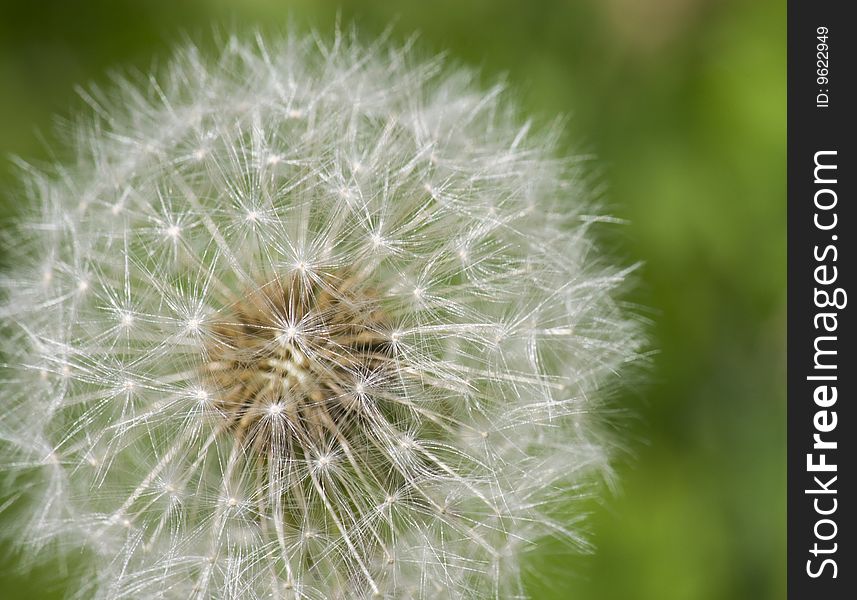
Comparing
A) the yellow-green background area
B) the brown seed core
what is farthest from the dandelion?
the yellow-green background area

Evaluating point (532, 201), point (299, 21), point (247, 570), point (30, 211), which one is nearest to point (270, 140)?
point (532, 201)
